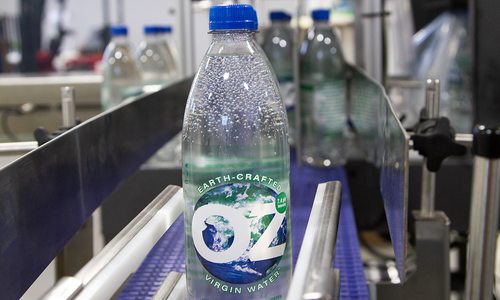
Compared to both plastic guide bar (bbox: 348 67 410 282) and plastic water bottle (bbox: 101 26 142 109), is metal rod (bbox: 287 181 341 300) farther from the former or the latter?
plastic water bottle (bbox: 101 26 142 109)

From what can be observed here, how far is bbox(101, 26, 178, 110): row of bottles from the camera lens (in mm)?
1658

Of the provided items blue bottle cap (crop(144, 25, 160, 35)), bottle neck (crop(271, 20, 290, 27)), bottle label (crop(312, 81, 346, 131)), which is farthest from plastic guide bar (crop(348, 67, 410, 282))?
blue bottle cap (crop(144, 25, 160, 35))

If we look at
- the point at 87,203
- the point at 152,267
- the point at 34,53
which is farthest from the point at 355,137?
the point at 34,53

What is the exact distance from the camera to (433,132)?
72 centimetres

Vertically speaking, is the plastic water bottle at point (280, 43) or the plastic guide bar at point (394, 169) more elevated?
the plastic water bottle at point (280, 43)

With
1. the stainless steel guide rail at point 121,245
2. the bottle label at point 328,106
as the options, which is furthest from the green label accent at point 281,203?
the bottle label at point 328,106

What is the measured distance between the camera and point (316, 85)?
130cm

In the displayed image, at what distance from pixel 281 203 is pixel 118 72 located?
1255 millimetres

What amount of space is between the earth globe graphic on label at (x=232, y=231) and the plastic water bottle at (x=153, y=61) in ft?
4.02

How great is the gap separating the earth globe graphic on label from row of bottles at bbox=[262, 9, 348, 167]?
0.80m

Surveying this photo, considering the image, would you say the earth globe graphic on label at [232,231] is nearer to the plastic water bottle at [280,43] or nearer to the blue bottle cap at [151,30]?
the plastic water bottle at [280,43]

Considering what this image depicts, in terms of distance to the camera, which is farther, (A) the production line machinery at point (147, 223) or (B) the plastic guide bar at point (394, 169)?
(B) the plastic guide bar at point (394, 169)

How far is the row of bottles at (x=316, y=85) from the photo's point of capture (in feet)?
4.29

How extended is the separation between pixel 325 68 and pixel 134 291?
0.82 meters
